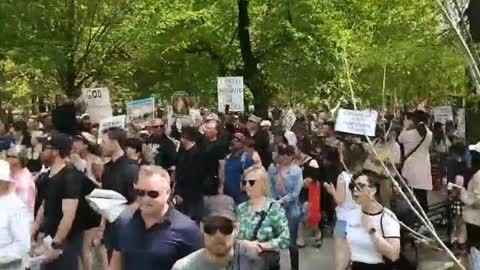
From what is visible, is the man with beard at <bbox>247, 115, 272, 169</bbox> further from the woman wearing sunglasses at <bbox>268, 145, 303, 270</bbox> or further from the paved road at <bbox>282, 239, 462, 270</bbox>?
the woman wearing sunglasses at <bbox>268, 145, 303, 270</bbox>

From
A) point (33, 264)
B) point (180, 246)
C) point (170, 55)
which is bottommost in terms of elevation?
point (33, 264)

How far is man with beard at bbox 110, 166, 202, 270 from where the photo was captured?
5043 millimetres

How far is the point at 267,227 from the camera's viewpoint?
638cm

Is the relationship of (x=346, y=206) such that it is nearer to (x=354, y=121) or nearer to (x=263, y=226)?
(x=263, y=226)

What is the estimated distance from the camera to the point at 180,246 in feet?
16.7

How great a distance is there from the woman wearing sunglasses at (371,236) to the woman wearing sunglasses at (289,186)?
3.51 meters

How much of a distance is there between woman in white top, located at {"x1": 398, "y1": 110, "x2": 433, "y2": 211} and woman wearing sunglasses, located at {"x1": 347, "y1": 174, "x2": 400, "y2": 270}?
18.0 ft

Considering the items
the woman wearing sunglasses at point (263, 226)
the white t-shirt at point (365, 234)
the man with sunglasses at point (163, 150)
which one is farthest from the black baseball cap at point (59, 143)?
the man with sunglasses at point (163, 150)

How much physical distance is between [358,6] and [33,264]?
1658 centimetres

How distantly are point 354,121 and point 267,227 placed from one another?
2039 millimetres

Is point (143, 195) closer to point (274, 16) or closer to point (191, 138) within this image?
point (191, 138)

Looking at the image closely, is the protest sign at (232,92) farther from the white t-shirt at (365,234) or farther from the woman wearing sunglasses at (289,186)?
the white t-shirt at (365,234)

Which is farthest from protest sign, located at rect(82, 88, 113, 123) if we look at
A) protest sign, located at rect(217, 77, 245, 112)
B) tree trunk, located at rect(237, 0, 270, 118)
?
tree trunk, located at rect(237, 0, 270, 118)

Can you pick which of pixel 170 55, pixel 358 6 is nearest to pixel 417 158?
pixel 358 6
